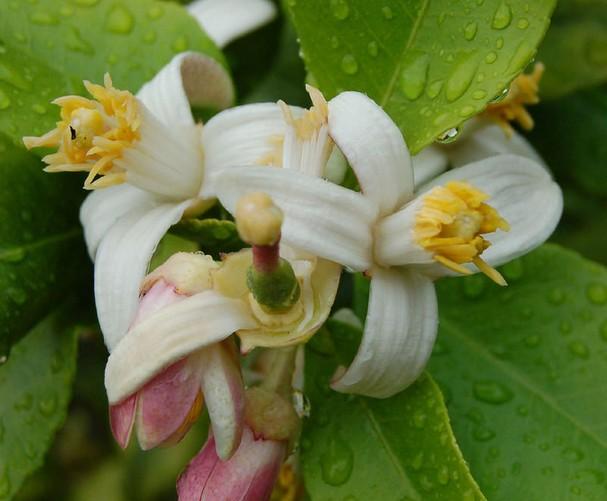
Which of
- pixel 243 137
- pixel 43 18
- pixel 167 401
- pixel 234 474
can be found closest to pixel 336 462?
pixel 234 474

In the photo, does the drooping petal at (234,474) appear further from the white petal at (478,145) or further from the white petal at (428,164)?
the white petal at (478,145)

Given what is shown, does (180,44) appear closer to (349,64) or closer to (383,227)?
(349,64)

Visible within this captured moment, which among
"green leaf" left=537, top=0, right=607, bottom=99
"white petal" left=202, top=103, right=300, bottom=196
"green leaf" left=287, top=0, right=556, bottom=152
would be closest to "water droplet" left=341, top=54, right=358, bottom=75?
"green leaf" left=287, top=0, right=556, bottom=152

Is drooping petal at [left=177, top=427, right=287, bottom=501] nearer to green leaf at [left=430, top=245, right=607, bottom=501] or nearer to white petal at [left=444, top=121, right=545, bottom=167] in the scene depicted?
green leaf at [left=430, top=245, right=607, bottom=501]

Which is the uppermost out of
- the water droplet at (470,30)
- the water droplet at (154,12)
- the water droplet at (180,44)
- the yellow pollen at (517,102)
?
the water droplet at (470,30)

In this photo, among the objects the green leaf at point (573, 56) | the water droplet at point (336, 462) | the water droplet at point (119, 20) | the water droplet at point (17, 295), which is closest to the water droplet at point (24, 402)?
the water droplet at point (17, 295)

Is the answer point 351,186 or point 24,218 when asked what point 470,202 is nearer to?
point 351,186
